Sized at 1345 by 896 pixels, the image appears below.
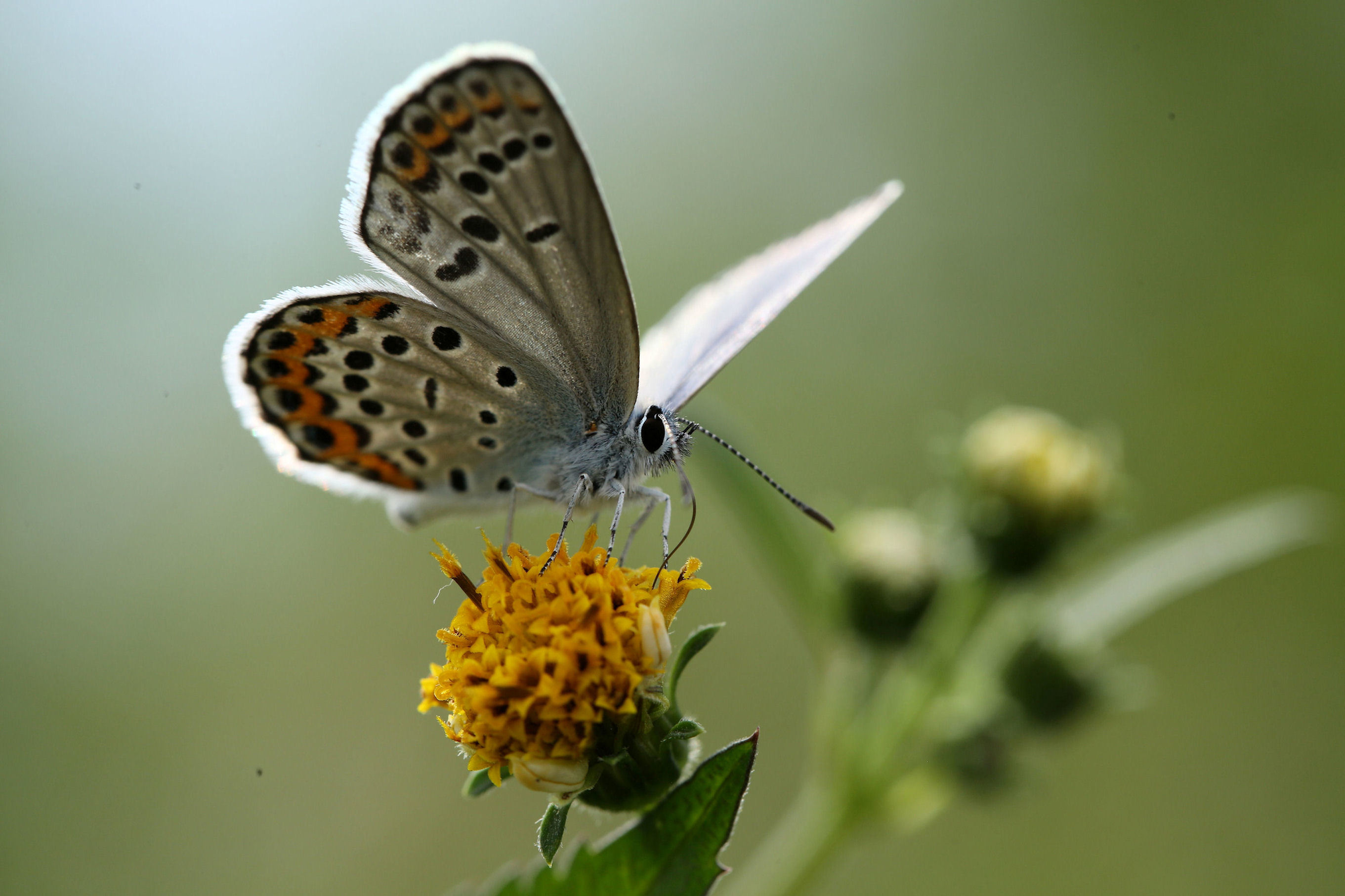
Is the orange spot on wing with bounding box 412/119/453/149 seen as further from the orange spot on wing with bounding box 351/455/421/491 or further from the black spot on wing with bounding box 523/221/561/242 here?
the orange spot on wing with bounding box 351/455/421/491

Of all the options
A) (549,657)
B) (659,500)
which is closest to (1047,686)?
(659,500)

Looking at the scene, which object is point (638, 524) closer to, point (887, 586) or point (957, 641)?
point (887, 586)

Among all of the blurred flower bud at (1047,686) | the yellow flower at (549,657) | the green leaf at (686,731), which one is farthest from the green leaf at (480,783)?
the blurred flower bud at (1047,686)

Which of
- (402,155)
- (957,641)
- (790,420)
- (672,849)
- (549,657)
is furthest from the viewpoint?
(790,420)

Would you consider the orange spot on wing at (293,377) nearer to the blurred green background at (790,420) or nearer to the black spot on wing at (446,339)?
the black spot on wing at (446,339)

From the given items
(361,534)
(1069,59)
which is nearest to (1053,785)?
(361,534)

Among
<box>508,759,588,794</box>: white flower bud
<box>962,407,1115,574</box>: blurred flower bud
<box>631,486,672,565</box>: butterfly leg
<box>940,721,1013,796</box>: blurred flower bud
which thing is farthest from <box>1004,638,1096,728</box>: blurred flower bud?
<box>508,759,588,794</box>: white flower bud
